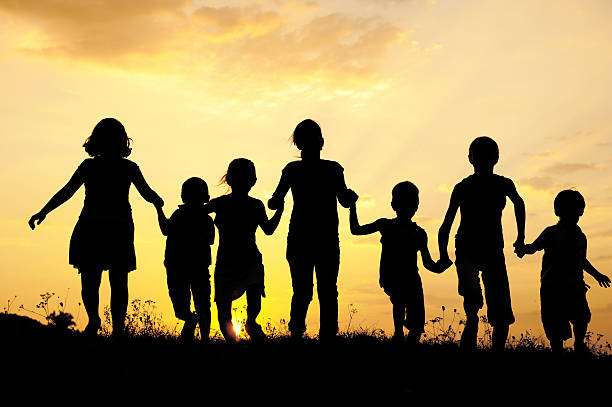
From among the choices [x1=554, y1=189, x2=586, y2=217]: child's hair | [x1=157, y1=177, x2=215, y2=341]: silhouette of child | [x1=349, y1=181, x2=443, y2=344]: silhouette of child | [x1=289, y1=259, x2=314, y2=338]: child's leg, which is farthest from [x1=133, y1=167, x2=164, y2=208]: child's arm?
[x1=554, y1=189, x2=586, y2=217]: child's hair

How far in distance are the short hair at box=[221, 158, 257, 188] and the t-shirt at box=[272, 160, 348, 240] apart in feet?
2.47

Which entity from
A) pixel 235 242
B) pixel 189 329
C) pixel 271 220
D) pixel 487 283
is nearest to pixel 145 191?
pixel 235 242

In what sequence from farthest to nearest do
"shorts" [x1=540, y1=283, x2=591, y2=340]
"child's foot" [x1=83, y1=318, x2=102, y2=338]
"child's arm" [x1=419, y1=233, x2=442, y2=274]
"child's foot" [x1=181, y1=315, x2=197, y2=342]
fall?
"shorts" [x1=540, y1=283, x2=591, y2=340]
"child's arm" [x1=419, y1=233, x2=442, y2=274]
"child's foot" [x1=181, y1=315, x2=197, y2=342]
"child's foot" [x1=83, y1=318, x2=102, y2=338]

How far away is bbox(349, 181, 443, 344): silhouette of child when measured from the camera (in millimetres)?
10141

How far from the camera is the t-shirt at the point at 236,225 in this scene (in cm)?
964

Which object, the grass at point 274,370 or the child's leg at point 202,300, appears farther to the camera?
the child's leg at point 202,300

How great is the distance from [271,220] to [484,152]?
9.60 ft

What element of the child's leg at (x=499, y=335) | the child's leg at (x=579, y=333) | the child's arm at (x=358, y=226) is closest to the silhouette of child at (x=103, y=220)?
the child's arm at (x=358, y=226)

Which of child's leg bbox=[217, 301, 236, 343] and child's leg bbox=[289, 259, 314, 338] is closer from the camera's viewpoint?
child's leg bbox=[289, 259, 314, 338]

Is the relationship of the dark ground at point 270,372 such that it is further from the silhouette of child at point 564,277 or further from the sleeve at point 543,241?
the sleeve at point 543,241

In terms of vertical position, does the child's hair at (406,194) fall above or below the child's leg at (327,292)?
above

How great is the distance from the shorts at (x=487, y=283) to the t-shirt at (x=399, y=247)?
868 mm

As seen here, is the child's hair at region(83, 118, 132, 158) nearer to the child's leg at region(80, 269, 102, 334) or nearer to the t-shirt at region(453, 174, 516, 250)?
the child's leg at region(80, 269, 102, 334)

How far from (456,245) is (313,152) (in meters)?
2.31
